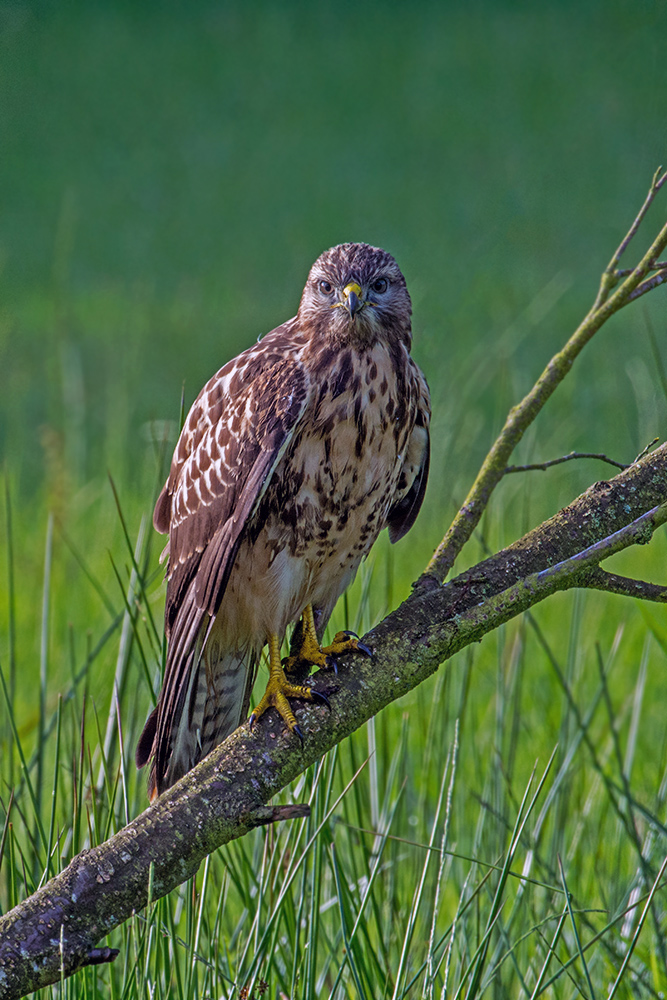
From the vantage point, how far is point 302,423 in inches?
73.7

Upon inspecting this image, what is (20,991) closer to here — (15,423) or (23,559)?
(23,559)

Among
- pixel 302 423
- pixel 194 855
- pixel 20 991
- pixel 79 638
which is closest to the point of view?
pixel 20 991

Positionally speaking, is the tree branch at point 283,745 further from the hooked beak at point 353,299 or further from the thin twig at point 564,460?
the hooked beak at point 353,299

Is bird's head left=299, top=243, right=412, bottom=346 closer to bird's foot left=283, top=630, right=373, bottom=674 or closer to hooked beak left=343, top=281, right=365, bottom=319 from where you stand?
hooked beak left=343, top=281, right=365, bottom=319

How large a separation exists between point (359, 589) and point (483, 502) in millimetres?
1202

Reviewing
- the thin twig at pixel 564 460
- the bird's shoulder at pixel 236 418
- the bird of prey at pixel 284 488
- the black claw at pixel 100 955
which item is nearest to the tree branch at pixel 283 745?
the black claw at pixel 100 955

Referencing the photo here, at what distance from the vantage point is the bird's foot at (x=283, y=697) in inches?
56.6

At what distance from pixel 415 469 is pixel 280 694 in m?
0.67

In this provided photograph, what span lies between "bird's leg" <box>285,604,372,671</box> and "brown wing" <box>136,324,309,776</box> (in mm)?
210

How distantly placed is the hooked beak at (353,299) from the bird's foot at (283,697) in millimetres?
642

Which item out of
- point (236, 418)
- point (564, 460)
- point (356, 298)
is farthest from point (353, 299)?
point (564, 460)

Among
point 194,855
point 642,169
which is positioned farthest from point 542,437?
point 194,855

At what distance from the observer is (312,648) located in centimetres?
205

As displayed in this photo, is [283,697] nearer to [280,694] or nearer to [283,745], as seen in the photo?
[280,694]
